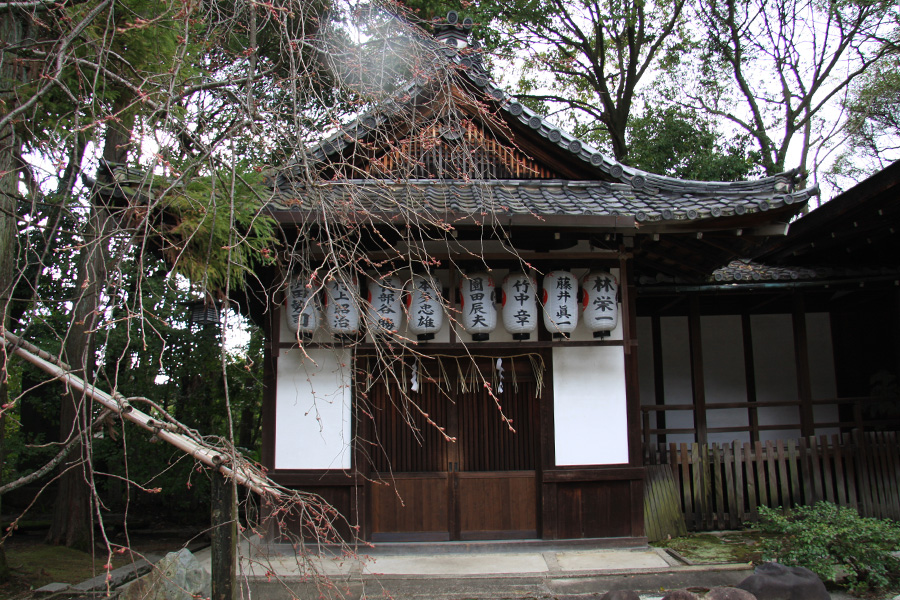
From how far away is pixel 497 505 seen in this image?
7.84 m

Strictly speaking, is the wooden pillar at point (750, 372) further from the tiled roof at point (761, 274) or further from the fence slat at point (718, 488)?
the fence slat at point (718, 488)

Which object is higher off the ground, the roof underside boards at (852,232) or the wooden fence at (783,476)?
the roof underside boards at (852,232)

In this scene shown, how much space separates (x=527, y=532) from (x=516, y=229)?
12.7ft

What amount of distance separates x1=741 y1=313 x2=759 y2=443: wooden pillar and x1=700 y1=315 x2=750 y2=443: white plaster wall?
0.25 ft

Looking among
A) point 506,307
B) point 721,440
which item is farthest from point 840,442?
point 506,307

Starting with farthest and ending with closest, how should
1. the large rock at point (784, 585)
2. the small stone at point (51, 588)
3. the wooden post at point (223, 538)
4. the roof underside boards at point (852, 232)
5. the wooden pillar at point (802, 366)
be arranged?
the wooden pillar at point (802, 366) < the roof underside boards at point (852, 232) < the small stone at point (51, 588) < the large rock at point (784, 585) < the wooden post at point (223, 538)

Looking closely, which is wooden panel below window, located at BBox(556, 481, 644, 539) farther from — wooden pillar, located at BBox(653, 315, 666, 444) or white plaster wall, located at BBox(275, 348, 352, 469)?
wooden pillar, located at BBox(653, 315, 666, 444)

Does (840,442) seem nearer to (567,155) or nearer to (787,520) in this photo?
(787,520)

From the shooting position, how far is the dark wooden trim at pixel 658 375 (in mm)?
10594

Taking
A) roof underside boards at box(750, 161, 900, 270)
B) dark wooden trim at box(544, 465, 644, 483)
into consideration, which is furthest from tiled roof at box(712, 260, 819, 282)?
dark wooden trim at box(544, 465, 644, 483)

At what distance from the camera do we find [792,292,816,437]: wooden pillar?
1004cm

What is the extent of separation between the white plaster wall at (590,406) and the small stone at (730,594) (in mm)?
2289

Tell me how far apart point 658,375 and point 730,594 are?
5.58 m

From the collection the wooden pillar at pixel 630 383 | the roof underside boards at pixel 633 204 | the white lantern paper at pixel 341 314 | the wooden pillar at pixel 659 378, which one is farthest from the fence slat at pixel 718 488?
the white lantern paper at pixel 341 314
